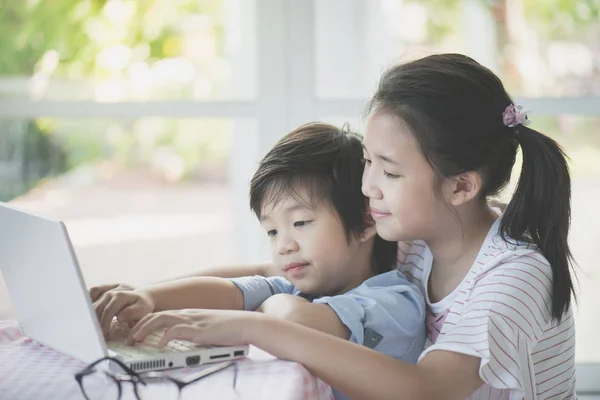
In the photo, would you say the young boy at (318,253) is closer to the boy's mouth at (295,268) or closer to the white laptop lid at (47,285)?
the boy's mouth at (295,268)

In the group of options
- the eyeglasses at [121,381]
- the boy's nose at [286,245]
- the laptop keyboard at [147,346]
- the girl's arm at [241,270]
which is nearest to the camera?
the eyeglasses at [121,381]

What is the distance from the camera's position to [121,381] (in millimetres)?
1119

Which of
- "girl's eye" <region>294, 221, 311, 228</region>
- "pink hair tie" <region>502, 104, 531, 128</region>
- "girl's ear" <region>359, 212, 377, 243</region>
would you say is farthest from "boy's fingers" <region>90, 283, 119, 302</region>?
"pink hair tie" <region>502, 104, 531, 128</region>

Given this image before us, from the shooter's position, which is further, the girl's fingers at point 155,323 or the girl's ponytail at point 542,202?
the girl's ponytail at point 542,202

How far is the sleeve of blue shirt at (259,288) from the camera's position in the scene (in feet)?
5.22

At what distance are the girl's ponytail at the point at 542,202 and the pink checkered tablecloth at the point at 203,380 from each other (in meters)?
0.45

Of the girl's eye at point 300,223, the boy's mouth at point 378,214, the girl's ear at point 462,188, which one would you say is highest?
the girl's ear at point 462,188

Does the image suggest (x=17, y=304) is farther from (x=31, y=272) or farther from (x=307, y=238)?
(x=307, y=238)

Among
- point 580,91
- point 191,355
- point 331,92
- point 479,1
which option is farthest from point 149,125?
point 191,355

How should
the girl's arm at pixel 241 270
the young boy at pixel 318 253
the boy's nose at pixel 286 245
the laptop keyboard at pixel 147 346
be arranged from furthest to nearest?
the girl's arm at pixel 241 270 → the boy's nose at pixel 286 245 → the young boy at pixel 318 253 → the laptop keyboard at pixel 147 346

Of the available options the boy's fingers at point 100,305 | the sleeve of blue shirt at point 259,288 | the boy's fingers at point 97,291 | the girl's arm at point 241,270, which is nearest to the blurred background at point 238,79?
the girl's arm at point 241,270

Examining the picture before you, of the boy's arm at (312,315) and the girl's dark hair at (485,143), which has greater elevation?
the girl's dark hair at (485,143)

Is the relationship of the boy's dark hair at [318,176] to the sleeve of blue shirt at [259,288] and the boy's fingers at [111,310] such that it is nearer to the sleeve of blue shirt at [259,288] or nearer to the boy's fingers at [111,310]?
the sleeve of blue shirt at [259,288]

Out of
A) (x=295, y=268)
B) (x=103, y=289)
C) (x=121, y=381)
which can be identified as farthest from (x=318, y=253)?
(x=121, y=381)
